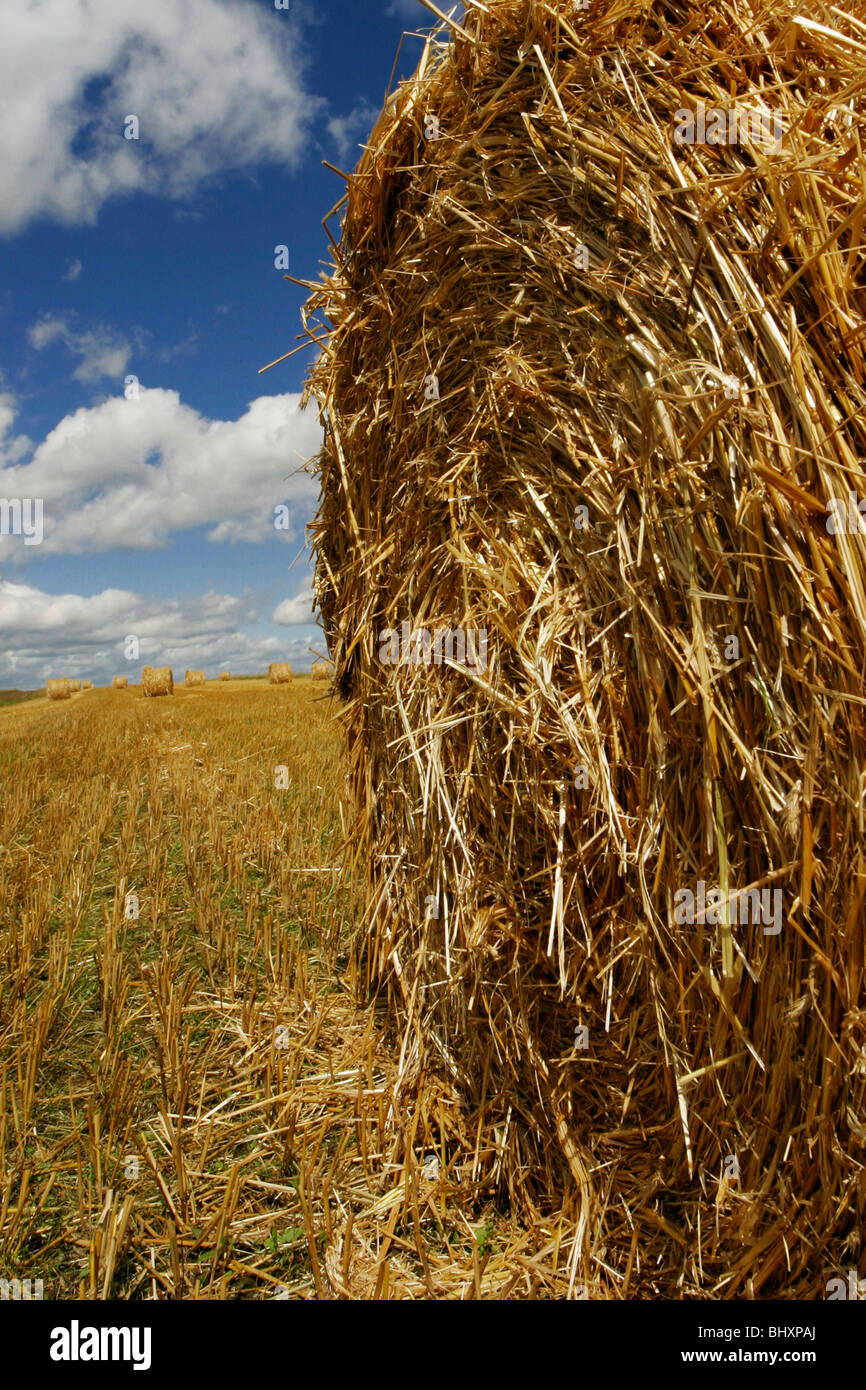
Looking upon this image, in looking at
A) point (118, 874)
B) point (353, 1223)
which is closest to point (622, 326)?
point (353, 1223)

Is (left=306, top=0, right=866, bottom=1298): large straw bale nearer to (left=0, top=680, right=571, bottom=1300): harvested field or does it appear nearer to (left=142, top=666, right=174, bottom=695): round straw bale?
(left=0, top=680, right=571, bottom=1300): harvested field

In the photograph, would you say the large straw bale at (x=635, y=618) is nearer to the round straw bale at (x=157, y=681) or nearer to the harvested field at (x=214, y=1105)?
the harvested field at (x=214, y=1105)

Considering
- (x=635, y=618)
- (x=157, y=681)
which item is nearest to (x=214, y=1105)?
(x=635, y=618)

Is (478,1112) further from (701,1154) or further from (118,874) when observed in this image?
(118,874)

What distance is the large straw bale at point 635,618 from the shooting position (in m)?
1.65

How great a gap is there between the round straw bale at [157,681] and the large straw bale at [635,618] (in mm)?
19308

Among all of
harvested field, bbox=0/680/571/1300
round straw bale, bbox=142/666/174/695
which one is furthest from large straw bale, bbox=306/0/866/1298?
round straw bale, bbox=142/666/174/695

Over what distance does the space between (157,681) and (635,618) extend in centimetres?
2042

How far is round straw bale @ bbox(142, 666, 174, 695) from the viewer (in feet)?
67.9

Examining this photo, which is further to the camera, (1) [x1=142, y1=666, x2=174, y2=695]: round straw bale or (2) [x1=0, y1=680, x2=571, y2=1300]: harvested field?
(1) [x1=142, y1=666, x2=174, y2=695]: round straw bale

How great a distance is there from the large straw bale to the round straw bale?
63.3ft

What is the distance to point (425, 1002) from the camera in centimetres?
266

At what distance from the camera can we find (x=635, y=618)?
6.40 ft
